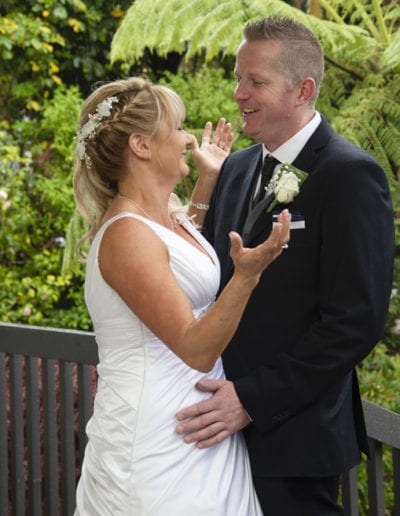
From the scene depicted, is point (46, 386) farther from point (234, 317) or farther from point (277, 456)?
point (234, 317)

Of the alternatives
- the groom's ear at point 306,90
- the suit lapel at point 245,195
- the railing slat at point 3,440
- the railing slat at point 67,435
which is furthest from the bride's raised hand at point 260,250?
the railing slat at point 3,440

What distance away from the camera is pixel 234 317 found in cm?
196

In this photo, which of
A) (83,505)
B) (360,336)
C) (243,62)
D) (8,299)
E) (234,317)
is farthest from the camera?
(8,299)

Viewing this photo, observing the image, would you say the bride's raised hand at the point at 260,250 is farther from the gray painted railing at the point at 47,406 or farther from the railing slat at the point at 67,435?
the railing slat at the point at 67,435

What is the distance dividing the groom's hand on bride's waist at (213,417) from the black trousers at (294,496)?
0.18m

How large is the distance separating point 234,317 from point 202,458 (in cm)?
43

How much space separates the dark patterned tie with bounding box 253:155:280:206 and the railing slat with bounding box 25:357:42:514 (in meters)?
1.24

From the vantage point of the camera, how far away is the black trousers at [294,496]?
88.7 inches

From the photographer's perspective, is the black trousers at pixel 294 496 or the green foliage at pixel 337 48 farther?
the green foliage at pixel 337 48

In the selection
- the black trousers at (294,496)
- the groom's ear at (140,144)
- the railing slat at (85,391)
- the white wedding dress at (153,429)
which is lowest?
the railing slat at (85,391)

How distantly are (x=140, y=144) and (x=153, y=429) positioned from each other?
0.67 metres

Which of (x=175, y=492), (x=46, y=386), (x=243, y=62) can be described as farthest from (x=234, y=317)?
(x=46, y=386)

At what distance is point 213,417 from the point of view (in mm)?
2191

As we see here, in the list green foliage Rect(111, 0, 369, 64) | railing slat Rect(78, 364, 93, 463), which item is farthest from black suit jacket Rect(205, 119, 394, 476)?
green foliage Rect(111, 0, 369, 64)
